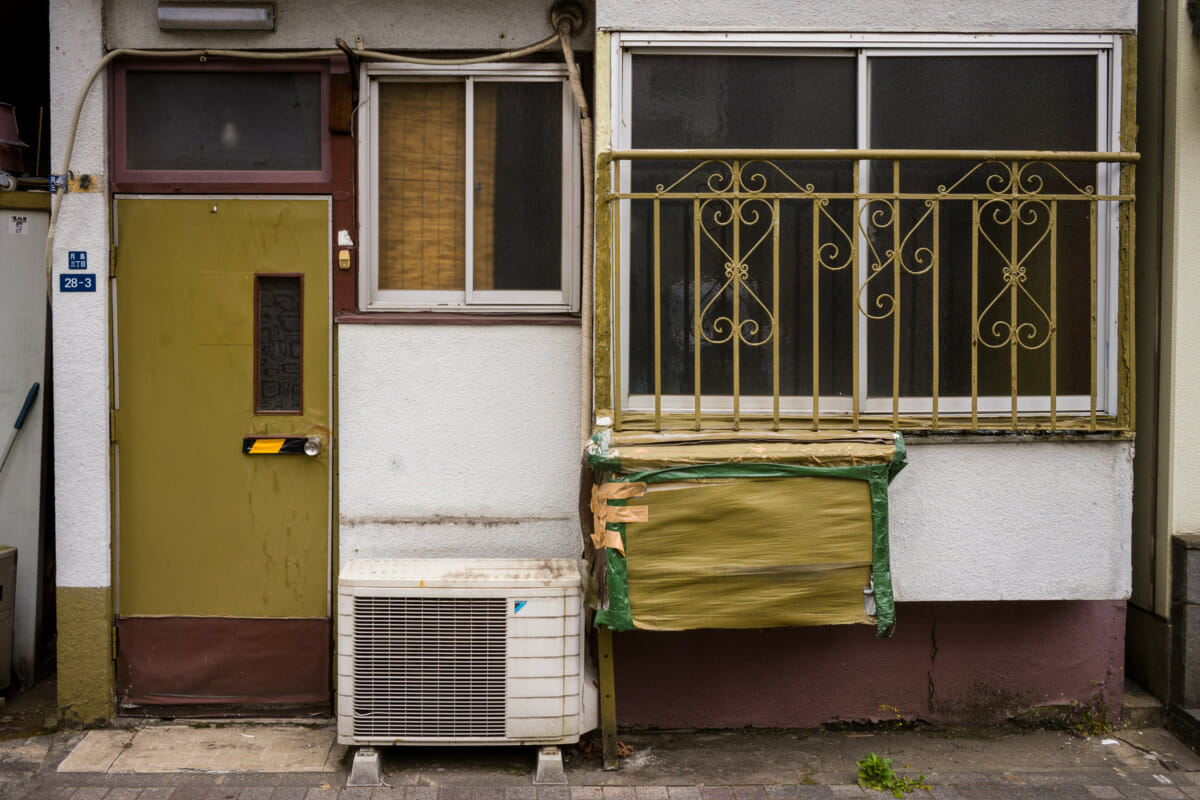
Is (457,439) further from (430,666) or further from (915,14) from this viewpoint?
(915,14)

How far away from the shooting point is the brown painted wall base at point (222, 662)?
457 cm

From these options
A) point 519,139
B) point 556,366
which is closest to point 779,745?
point 556,366

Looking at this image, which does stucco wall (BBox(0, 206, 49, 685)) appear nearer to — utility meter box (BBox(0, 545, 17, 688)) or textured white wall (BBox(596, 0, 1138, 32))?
utility meter box (BBox(0, 545, 17, 688))

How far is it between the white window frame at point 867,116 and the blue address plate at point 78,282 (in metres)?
2.50

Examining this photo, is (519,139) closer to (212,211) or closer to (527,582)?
(212,211)

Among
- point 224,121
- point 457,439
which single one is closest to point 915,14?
point 457,439

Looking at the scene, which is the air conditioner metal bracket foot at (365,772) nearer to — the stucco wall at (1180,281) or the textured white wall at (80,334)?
the textured white wall at (80,334)

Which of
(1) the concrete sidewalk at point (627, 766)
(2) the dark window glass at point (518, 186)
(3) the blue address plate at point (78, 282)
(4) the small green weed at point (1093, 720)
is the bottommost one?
(1) the concrete sidewalk at point (627, 766)

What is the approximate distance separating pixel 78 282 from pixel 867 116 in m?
3.70

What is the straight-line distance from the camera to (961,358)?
4.12 m

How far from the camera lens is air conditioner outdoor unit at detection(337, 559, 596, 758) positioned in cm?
390

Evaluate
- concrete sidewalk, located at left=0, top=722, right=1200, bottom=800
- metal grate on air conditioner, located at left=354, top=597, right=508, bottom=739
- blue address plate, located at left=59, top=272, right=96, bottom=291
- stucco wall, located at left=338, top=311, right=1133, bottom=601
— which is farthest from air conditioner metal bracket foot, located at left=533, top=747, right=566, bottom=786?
blue address plate, located at left=59, top=272, right=96, bottom=291

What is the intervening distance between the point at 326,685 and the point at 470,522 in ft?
3.63

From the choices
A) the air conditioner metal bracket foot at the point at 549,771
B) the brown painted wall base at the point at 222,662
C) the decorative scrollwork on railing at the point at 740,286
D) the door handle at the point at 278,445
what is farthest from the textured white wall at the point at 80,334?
the decorative scrollwork on railing at the point at 740,286
